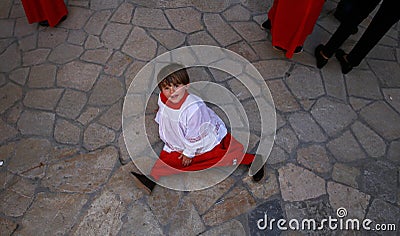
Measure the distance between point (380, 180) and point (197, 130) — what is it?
157cm

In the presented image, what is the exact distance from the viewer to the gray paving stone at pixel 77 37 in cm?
354

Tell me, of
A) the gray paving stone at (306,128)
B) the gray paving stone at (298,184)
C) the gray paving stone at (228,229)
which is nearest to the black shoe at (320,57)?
the gray paving stone at (306,128)

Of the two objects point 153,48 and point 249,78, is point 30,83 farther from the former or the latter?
point 249,78

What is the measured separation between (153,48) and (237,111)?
1121mm

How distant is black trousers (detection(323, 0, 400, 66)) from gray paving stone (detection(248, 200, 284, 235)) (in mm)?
1586

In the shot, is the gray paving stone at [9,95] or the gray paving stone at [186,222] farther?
the gray paving stone at [9,95]

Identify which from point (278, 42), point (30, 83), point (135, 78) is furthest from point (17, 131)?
point (278, 42)

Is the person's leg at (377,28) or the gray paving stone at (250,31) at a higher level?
the person's leg at (377,28)

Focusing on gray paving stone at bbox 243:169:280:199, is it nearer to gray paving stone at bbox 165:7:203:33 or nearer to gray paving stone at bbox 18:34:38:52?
gray paving stone at bbox 165:7:203:33

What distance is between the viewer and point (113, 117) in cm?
302

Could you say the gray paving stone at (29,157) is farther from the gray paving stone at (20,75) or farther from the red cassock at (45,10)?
the red cassock at (45,10)

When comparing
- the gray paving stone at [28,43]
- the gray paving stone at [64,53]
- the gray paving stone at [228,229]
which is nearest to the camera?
the gray paving stone at [228,229]

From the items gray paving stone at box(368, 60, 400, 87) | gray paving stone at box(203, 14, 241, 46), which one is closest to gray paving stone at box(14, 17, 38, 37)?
gray paving stone at box(203, 14, 241, 46)

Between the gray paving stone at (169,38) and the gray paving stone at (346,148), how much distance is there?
5.82 feet
